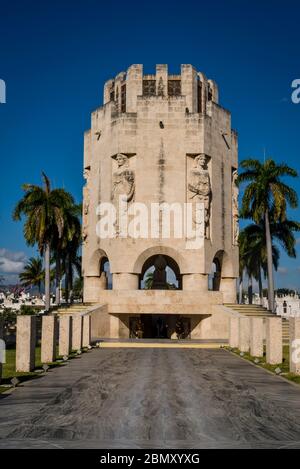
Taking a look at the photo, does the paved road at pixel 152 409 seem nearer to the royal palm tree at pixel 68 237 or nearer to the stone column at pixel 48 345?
the stone column at pixel 48 345

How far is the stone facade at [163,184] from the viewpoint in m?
39.1

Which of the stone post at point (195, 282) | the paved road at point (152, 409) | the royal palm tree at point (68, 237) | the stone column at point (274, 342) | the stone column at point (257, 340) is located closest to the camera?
the paved road at point (152, 409)

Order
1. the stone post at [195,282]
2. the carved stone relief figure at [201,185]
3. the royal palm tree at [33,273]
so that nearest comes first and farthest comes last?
1. the stone post at [195,282]
2. the carved stone relief figure at [201,185]
3. the royal palm tree at [33,273]

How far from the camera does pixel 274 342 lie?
19.7 m

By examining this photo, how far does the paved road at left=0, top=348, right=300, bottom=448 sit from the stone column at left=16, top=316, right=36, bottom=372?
0.94m

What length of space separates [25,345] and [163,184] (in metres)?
25.8

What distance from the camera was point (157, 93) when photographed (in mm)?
43094

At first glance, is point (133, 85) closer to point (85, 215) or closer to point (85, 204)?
point (85, 204)

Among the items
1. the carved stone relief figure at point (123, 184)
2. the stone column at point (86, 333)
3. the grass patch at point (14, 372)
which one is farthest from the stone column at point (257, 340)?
the carved stone relief figure at point (123, 184)

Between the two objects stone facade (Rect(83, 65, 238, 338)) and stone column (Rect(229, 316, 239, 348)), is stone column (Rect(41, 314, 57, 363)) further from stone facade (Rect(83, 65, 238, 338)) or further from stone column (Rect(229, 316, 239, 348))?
stone facade (Rect(83, 65, 238, 338))

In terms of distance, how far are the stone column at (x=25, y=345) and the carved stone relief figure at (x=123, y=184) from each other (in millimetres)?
24342

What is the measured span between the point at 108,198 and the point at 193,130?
27.1 ft

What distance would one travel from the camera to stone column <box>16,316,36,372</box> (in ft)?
55.4
